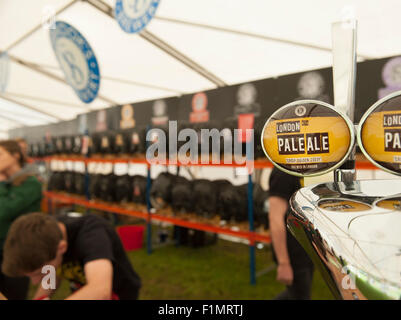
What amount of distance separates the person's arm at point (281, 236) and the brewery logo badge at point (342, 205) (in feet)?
3.74

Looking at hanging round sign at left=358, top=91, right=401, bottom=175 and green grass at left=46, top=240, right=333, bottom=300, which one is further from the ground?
hanging round sign at left=358, top=91, right=401, bottom=175

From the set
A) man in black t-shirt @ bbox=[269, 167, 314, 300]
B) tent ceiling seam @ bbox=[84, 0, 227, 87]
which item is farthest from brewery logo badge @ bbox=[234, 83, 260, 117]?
man in black t-shirt @ bbox=[269, 167, 314, 300]

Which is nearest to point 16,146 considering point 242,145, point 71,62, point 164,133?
point 71,62

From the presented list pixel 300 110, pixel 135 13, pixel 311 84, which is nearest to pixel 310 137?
pixel 300 110

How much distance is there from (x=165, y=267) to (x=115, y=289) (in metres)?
2.16

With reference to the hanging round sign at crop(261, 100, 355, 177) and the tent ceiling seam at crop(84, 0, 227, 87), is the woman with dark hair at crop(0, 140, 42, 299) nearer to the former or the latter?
the tent ceiling seam at crop(84, 0, 227, 87)

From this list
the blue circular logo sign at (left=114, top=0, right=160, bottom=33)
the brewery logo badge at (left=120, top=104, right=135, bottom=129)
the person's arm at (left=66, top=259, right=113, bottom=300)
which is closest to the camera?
the person's arm at (left=66, top=259, right=113, bottom=300)

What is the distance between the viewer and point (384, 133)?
1.16 feet

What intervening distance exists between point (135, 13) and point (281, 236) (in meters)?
1.54

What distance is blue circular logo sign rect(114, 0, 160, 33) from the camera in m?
1.60

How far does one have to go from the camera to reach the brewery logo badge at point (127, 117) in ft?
16.6

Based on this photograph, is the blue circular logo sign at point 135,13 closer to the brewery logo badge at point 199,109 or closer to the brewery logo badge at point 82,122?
the brewery logo badge at point 199,109

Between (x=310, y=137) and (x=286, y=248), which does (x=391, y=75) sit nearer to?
(x=286, y=248)

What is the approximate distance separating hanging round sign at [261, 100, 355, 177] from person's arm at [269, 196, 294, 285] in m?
1.12
